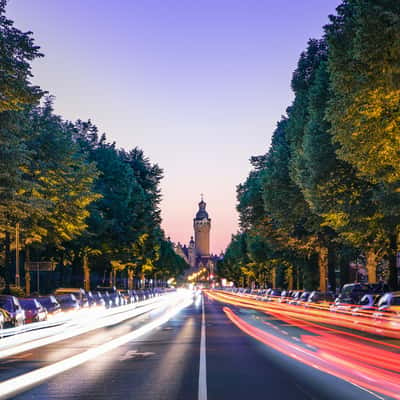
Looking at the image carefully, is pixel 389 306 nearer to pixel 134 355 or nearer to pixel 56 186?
pixel 134 355

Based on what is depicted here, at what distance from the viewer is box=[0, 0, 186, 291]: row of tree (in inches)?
1030

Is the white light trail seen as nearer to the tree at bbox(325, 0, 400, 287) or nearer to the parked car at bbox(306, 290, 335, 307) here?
the tree at bbox(325, 0, 400, 287)

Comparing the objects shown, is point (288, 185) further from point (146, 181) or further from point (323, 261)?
point (146, 181)

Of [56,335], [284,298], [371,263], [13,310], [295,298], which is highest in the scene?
[371,263]

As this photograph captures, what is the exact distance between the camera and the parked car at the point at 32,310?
29764mm

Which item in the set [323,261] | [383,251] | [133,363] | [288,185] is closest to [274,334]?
[133,363]

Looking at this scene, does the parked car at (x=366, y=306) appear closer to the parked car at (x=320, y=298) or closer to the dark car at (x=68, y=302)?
the parked car at (x=320, y=298)

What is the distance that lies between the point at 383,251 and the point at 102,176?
31436 millimetres

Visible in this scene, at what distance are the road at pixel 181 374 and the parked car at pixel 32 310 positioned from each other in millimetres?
7123

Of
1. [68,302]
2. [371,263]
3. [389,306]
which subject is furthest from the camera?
[371,263]

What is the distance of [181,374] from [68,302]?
86.0 ft

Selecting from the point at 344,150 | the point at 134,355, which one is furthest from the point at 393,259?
the point at 134,355

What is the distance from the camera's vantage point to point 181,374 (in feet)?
46.7

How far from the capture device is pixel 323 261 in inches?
2360
